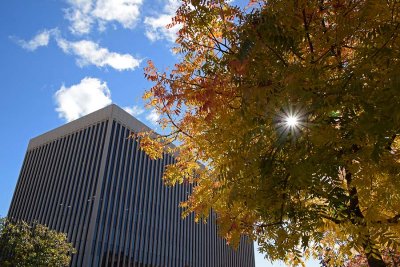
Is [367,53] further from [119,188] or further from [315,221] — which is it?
[119,188]

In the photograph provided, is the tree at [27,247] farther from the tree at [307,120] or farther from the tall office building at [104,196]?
the tall office building at [104,196]

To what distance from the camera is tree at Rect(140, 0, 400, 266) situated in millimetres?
4230

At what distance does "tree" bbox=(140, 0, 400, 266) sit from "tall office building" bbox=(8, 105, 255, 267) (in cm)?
5738

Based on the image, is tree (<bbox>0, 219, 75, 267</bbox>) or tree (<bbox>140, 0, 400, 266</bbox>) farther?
tree (<bbox>0, 219, 75, 267</bbox>)

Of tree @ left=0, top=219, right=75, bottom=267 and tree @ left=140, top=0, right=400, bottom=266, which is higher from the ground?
tree @ left=0, top=219, right=75, bottom=267

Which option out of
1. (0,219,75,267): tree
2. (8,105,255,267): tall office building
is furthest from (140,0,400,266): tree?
(8,105,255,267): tall office building

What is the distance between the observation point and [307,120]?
4574 millimetres

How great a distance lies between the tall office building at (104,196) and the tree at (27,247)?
30.5 metres

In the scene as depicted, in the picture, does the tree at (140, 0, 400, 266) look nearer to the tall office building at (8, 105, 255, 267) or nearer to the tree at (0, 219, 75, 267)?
the tree at (0, 219, 75, 267)

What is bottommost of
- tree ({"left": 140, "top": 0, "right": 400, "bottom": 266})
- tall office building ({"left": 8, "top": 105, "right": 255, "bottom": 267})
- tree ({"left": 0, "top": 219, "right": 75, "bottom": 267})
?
tree ({"left": 140, "top": 0, "right": 400, "bottom": 266})

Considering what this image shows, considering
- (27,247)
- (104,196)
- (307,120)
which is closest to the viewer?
(307,120)

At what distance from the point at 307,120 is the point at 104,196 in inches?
2475

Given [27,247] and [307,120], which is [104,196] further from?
[307,120]

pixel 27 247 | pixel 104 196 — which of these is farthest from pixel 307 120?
pixel 104 196
